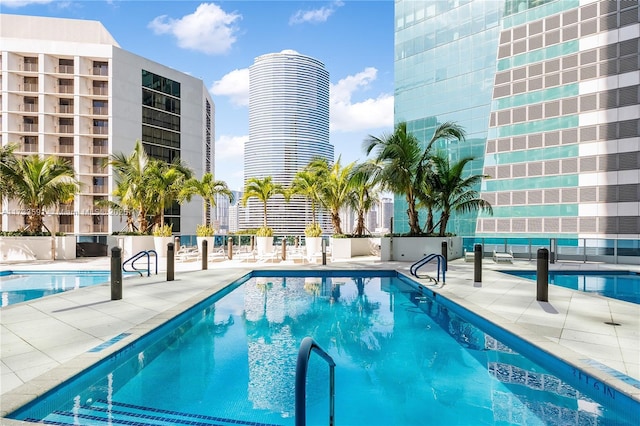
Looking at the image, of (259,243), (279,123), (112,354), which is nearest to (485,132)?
(259,243)

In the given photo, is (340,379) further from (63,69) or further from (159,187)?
(63,69)

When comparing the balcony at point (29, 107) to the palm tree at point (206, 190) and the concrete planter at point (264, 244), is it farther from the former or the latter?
the concrete planter at point (264, 244)

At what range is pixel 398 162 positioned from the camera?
14.8 m

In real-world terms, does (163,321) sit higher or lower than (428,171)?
lower

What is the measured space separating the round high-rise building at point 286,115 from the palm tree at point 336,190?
133 ft

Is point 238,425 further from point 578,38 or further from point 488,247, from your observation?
point 578,38

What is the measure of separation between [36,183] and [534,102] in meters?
37.4

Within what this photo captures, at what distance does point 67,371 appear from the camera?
3.86 m

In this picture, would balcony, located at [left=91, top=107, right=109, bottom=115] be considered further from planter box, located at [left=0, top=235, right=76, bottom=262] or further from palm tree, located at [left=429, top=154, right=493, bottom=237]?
palm tree, located at [left=429, top=154, right=493, bottom=237]

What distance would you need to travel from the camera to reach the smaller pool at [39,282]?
30.8 feet

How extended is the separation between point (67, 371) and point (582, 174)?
3495 cm

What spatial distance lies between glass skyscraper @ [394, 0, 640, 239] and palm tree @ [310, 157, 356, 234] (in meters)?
17.7

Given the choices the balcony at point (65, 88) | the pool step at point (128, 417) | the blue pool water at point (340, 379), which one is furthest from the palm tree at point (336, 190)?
the balcony at point (65, 88)

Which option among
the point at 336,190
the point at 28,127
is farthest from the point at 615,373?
the point at 28,127
